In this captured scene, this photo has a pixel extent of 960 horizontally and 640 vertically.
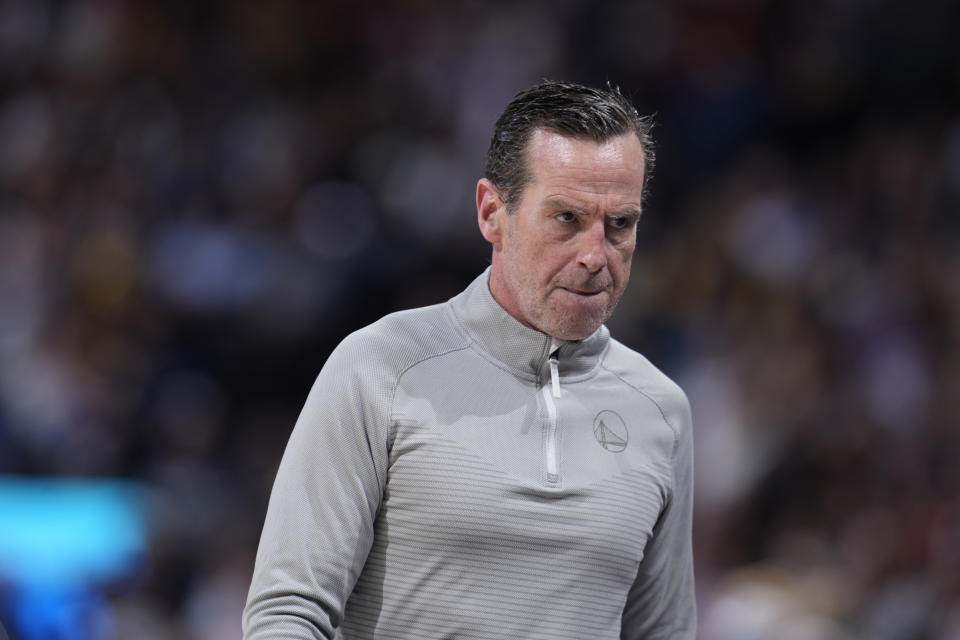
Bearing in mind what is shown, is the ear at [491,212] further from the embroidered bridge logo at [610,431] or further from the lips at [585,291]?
the embroidered bridge logo at [610,431]

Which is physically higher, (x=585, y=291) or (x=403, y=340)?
(x=585, y=291)

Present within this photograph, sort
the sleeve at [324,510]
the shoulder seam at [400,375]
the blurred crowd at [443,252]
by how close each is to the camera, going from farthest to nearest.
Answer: the blurred crowd at [443,252] → the shoulder seam at [400,375] → the sleeve at [324,510]

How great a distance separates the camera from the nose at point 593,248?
222cm

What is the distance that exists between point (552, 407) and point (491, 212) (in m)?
0.35

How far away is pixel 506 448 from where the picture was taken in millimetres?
2211

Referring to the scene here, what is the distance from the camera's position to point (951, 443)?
592 cm

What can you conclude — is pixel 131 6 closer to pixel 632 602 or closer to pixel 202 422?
pixel 202 422

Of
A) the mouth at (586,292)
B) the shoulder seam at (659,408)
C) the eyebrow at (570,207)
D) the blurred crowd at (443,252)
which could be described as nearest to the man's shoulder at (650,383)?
the shoulder seam at (659,408)

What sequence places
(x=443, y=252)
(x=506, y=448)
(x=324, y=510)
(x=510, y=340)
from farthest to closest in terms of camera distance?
1. (x=443, y=252)
2. (x=510, y=340)
3. (x=506, y=448)
4. (x=324, y=510)

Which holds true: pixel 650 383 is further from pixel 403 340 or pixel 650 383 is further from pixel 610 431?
pixel 403 340

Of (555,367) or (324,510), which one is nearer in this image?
(324,510)


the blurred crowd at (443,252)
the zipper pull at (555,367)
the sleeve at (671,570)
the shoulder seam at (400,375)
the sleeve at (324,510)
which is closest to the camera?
the sleeve at (324,510)

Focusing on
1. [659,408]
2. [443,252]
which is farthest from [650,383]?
[443,252]

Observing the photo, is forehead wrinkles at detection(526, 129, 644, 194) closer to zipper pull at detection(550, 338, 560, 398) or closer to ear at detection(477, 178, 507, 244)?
ear at detection(477, 178, 507, 244)
